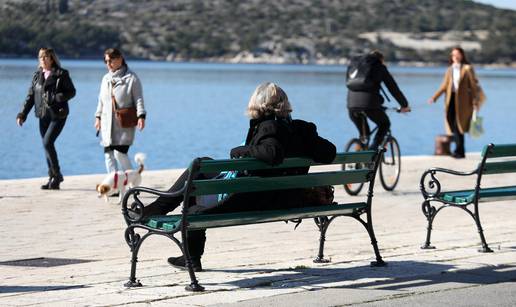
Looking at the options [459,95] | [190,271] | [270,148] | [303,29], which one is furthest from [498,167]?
[303,29]

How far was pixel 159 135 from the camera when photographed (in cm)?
4044

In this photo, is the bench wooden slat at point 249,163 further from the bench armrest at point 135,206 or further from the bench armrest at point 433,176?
the bench armrest at point 433,176

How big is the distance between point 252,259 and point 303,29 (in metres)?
158

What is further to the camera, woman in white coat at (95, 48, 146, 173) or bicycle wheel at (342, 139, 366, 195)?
bicycle wheel at (342, 139, 366, 195)

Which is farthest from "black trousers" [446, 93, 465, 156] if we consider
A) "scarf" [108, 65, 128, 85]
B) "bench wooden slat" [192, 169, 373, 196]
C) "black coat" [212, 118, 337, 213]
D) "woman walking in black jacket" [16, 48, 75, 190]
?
"black coat" [212, 118, 337, 213]

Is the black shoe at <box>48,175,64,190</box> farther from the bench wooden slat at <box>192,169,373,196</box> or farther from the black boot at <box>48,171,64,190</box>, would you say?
the bench wooden slat at <box>192,169,373,196</box>

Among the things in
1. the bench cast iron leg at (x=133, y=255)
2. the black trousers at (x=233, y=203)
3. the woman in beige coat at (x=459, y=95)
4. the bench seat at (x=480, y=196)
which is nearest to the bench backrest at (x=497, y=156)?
the bench seat at (x=480, y=196)

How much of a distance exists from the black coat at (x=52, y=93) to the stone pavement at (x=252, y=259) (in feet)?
4.95

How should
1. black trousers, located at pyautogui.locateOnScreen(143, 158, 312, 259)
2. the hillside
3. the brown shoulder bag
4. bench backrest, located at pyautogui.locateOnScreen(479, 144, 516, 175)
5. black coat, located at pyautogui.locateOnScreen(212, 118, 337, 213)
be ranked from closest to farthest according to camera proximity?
black coat, located at pyautogui.locateOnScreen(212, 118, 337, 213), black trousers, located at pyautogui.locateOnScreen(143, 158, 312, 259), bench backrest, located at pyautogui.locateOnScreen(479, 144, 516, 175), the brown shoulder bag, the hillside

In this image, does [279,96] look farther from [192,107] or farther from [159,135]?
[192,107]

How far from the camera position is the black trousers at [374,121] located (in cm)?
1571

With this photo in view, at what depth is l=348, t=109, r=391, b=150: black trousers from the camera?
51.5ft

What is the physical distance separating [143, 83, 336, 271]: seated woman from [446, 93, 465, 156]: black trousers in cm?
1225

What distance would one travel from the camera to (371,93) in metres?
15.7
